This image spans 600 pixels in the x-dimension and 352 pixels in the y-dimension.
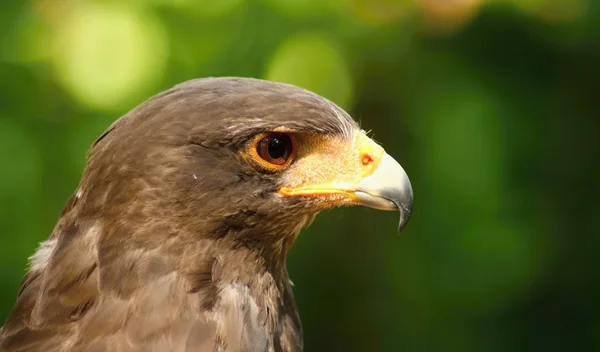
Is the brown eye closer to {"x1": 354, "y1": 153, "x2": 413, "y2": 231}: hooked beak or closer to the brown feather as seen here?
the brown feather

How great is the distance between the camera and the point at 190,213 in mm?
2617

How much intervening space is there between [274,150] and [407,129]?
2.81m

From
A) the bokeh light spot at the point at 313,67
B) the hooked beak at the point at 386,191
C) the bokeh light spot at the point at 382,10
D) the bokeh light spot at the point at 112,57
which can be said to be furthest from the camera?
the bokeh light spot at the point at 382,10

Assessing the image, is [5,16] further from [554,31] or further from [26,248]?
[554,31]

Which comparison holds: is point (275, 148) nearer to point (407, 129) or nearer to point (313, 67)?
point (313, 67)

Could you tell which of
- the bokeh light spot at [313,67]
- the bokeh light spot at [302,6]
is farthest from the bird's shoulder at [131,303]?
the bokeh light spot at [302,6]

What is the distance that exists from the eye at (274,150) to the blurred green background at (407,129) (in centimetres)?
175

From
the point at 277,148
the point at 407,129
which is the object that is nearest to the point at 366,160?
the point at 277,148

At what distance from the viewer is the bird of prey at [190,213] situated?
2.56m

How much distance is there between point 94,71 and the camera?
4277 millimetres

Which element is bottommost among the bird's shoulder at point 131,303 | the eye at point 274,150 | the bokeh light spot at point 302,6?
the bird's shoulder at point 131,303

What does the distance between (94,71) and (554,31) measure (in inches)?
106

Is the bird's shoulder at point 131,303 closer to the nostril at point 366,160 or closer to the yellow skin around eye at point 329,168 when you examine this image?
the yellow skin around eye at point 329,168

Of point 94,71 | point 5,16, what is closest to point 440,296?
point 94,71
